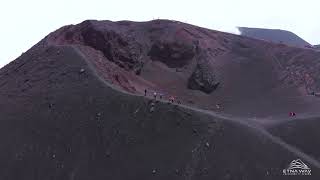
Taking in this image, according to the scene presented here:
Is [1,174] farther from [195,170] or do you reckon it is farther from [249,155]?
[249,155]

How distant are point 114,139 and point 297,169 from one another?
342 inches

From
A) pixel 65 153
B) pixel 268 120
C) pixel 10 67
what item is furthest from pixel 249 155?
pixel 10 67

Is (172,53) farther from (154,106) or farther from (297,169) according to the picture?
(297,169)

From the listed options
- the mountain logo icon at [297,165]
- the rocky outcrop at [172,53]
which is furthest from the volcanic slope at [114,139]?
the rocky outcrop at [172,53]

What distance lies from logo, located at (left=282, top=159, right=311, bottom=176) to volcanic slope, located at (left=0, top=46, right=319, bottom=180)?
0.87 feet

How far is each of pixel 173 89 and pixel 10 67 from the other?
10474mm

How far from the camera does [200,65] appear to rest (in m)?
39.9

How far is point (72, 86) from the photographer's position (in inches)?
1287

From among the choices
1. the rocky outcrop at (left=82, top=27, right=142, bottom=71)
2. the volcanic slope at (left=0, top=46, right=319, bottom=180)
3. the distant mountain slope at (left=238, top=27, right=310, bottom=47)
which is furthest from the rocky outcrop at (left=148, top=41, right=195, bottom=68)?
the distant mountain slope at (left=238, top=27, right=310, bottom=47)

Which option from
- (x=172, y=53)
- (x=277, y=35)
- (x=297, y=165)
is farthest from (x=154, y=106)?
(x=277, y=35)

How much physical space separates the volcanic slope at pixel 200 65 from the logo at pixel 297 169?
6.75 meters

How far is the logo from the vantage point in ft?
87.4

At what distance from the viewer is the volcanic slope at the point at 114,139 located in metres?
27.5

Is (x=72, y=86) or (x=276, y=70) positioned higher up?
(x=72, y=86)
